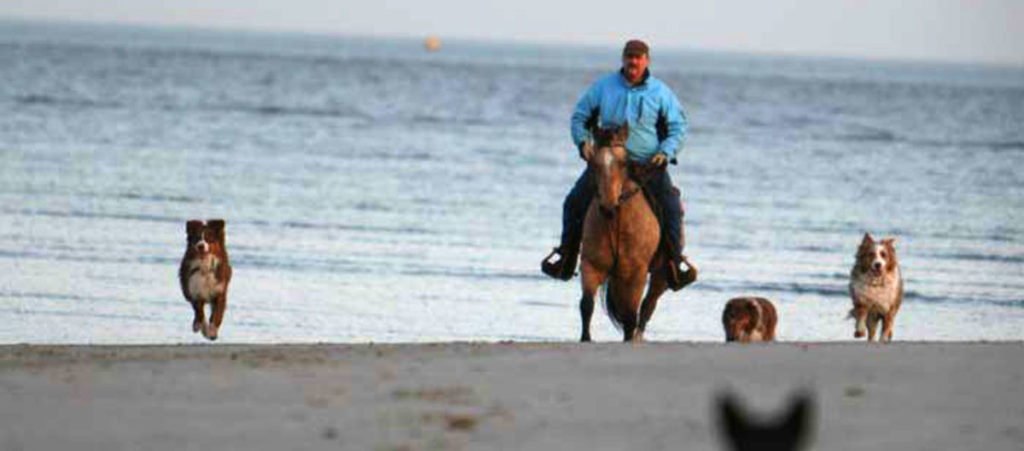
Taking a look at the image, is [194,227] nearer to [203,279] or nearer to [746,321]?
[203,279]

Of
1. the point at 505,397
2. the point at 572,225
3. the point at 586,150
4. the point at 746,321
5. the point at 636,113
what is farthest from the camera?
the point at 746,321

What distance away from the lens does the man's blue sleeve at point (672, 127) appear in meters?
13.4

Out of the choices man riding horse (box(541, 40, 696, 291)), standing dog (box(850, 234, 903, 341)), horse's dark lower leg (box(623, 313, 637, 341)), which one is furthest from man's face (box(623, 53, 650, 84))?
standing dog (box(850, 234, 903, 341))

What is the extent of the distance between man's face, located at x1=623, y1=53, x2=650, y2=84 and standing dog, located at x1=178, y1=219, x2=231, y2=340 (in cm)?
346

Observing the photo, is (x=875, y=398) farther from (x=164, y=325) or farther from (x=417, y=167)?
(x=417, y=167)

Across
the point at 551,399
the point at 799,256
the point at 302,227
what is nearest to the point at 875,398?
the point at 551,399

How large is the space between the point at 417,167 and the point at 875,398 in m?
30.2

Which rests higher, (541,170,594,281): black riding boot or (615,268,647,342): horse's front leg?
(541,170,594,281): black riding boot

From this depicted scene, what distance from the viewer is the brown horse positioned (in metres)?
13.0

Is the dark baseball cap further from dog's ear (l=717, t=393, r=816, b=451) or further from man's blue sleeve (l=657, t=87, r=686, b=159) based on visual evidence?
dog's ear (l=717, t=393, r=816, b=451)

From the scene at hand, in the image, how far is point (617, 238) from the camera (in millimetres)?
13258

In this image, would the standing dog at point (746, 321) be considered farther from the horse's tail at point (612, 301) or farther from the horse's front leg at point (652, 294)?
the horse's tail at point (612, 301)

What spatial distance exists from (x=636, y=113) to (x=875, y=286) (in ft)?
9.97

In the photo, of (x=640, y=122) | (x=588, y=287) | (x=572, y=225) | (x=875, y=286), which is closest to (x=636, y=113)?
(x=640, y=122)
